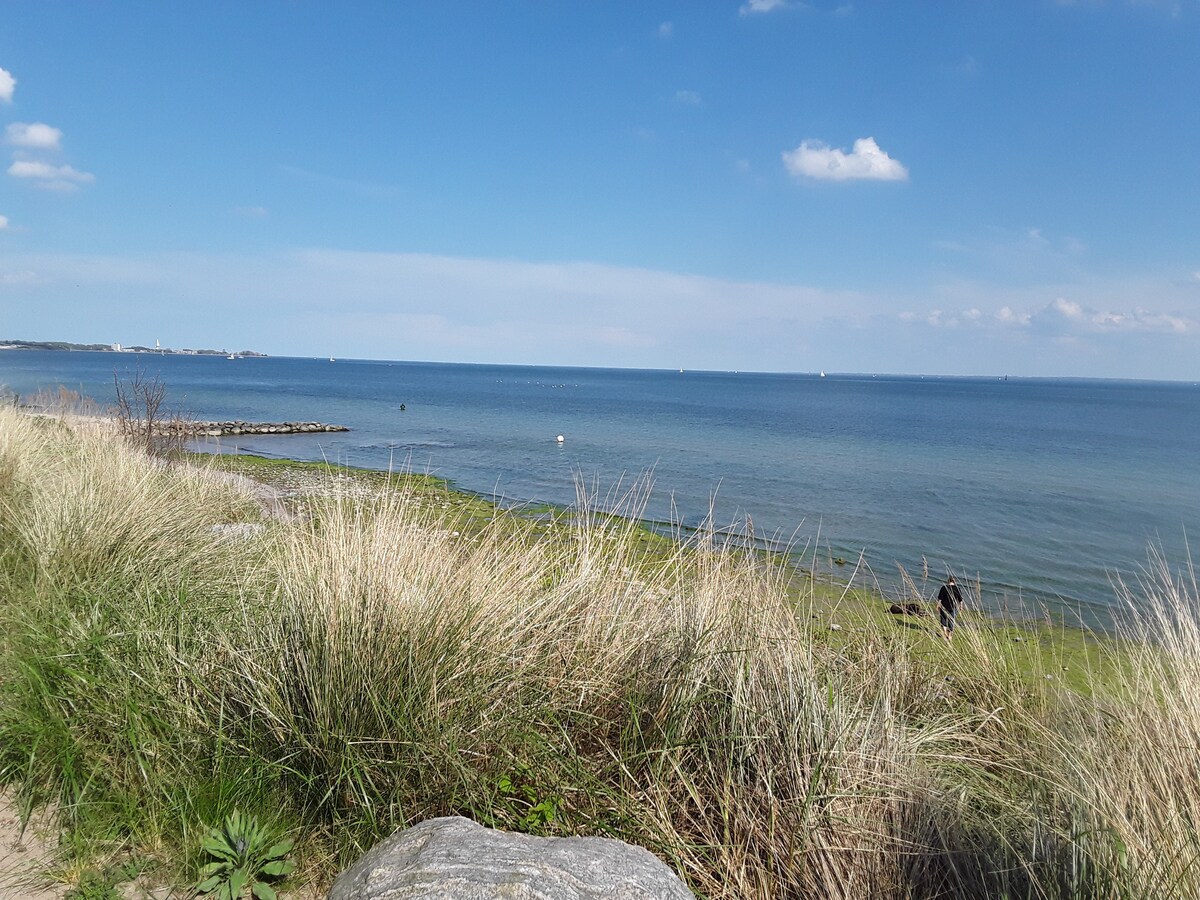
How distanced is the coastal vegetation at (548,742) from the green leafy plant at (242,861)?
0.24 ft

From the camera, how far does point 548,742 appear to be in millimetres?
3650

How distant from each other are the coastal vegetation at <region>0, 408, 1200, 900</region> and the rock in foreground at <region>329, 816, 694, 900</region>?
59cm

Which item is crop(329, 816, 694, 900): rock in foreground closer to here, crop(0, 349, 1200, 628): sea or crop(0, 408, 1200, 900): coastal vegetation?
crop(0, 408, 1200, 900): coastal vegetation

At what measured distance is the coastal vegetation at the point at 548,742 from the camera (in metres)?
3.13

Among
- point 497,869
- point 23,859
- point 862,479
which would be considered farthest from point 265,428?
point 497,869

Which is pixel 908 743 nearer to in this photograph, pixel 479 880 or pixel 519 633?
pixel 519 633

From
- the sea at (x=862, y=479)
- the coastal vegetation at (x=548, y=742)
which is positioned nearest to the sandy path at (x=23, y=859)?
the coastal vegetation at (x=548, y=742)

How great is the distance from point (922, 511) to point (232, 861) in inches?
1000

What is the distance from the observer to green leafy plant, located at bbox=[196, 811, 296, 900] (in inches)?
117

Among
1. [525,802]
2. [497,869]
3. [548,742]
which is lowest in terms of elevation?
[525,802]

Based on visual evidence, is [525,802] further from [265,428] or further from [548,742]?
[265,428]

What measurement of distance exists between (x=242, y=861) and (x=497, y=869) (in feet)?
4.50

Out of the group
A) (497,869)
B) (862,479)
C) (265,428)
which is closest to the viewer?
(497,869)

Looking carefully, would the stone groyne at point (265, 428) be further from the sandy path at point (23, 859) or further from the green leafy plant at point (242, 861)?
the green leafy plant at point (242, 861)
